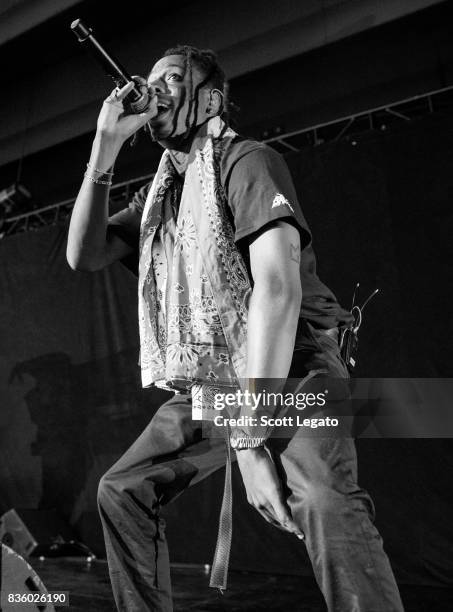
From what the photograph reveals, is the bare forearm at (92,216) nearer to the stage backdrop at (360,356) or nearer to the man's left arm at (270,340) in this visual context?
the man's left arm at (270,340)

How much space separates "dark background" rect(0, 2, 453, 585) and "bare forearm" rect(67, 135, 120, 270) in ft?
6.40

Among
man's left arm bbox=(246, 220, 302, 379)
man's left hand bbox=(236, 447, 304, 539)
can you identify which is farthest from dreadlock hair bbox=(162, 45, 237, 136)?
man's left hand bbox=(236, 447, 304, 539)

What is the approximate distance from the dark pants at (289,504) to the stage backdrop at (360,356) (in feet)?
6.02

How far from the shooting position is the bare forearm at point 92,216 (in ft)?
4.08

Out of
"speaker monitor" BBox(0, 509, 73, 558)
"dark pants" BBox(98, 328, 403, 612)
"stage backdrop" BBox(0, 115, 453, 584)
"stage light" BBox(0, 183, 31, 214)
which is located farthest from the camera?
"stage light" BBox(0, 183, 31, 214)

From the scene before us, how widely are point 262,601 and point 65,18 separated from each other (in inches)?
150

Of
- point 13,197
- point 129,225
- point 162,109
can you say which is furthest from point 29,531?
point 162,109

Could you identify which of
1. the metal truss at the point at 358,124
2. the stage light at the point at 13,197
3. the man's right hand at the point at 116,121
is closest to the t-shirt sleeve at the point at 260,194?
the man's right hand at the point at 116,121

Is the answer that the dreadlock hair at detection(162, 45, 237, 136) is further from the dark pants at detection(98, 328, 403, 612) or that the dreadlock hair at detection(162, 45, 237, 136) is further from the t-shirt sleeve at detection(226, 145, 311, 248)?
the dark pants at detection(98, 328, 403, 612)

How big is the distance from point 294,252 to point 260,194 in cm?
13

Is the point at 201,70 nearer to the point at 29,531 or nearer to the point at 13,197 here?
the point at 29,531

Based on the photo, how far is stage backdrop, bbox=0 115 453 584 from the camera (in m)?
2.75

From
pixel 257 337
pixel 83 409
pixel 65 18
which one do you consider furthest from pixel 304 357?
pixel 65 18

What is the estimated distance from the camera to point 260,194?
1.04 metres
